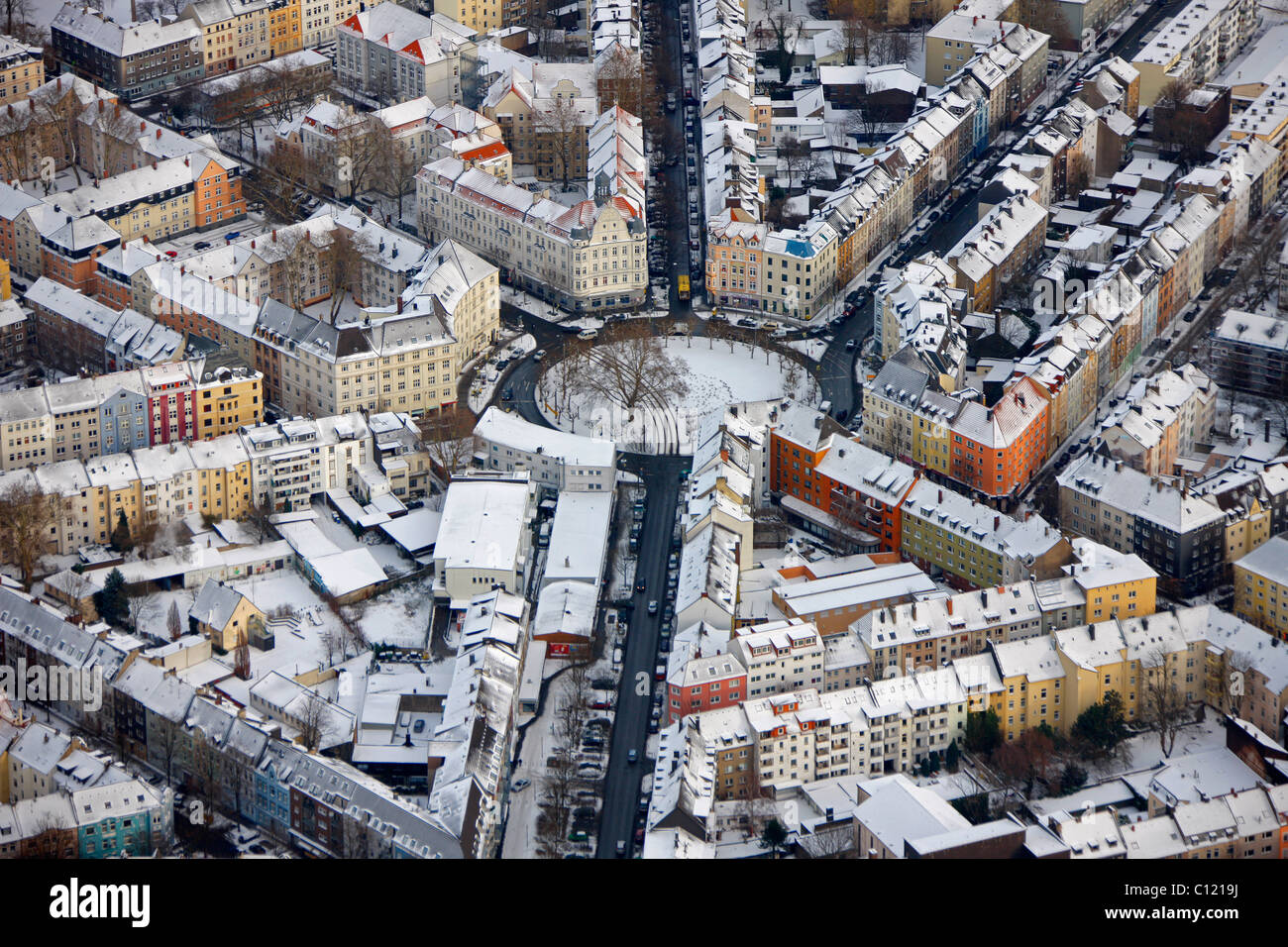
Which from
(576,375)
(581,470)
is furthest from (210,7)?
(581,470)

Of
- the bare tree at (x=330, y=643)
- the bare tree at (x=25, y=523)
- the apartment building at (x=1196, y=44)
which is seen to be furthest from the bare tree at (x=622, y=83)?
the bare tree at (x=330, y=643)

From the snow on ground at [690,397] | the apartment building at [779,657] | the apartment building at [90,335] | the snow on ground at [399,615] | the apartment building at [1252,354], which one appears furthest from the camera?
the apartment building at [90,335]

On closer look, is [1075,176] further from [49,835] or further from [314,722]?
[49,835]

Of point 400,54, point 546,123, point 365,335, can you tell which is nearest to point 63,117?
point 400,54

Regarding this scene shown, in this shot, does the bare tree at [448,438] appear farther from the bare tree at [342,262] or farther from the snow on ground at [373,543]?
the bare tree at [342,262]

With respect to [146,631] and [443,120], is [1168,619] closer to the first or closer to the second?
[146,631]

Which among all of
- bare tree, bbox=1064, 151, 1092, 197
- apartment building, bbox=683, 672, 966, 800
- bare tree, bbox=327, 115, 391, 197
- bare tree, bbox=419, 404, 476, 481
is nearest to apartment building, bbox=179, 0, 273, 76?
bare tree, bbox=327, 115, 391, 197
